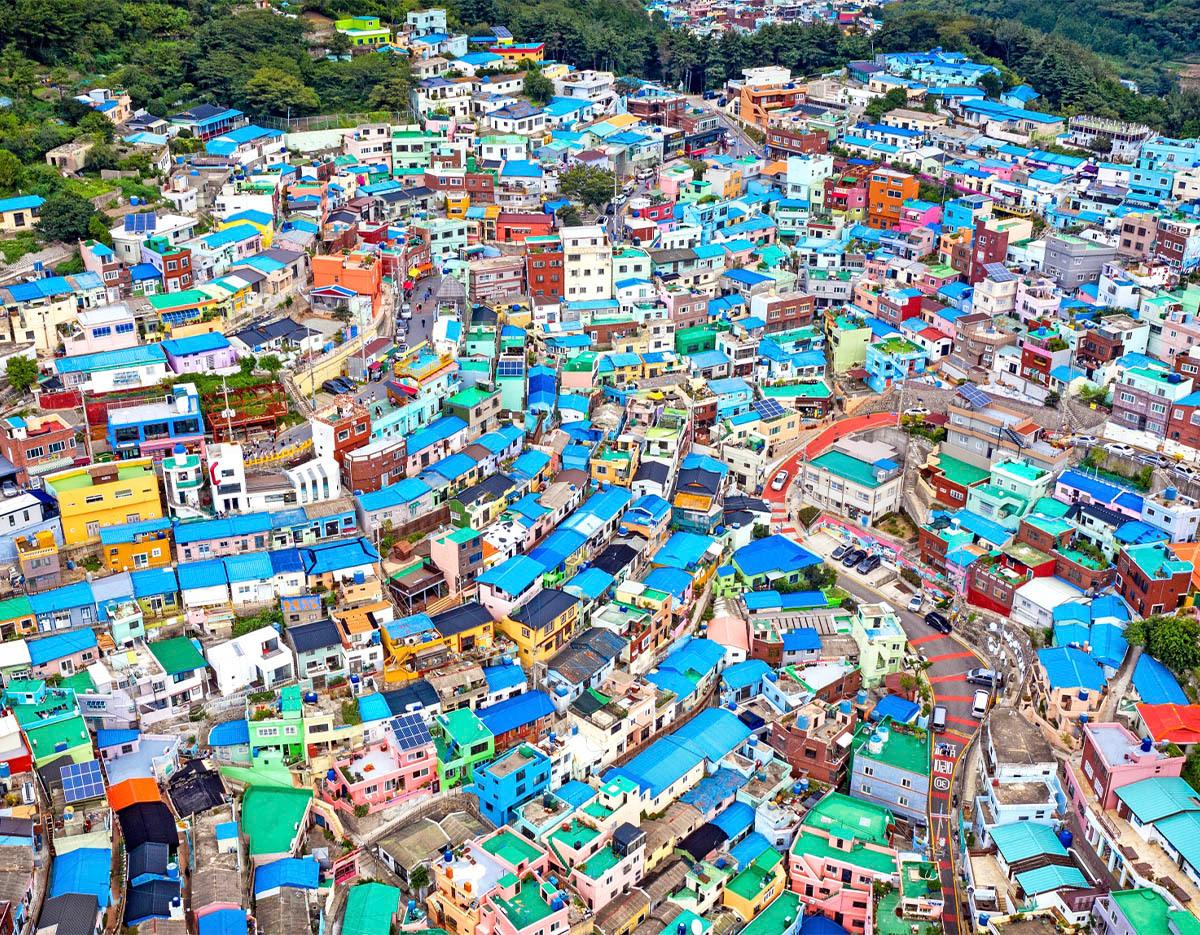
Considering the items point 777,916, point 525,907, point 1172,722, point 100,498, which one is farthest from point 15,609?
point 1172,722

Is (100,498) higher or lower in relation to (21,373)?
lower

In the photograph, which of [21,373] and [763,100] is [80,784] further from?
[763,100]

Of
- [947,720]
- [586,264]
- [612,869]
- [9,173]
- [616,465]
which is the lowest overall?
[947,720]

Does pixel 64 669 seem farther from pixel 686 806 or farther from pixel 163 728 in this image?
pixel 686 806

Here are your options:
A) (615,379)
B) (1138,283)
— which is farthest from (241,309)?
(1138,283)

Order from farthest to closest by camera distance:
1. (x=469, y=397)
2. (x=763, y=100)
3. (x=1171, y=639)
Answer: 1. (x=763, y=100)
2. (x=469, y=397)
3. (x=1171, y=639)

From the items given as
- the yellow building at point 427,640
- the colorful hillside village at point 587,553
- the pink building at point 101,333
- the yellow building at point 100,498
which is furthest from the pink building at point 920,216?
the yellow building at point 100,498

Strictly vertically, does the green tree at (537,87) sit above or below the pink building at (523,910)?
above

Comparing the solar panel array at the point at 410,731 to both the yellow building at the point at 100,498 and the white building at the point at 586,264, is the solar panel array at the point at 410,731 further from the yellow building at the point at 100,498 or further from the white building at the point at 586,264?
the white building at the point at 586,264
